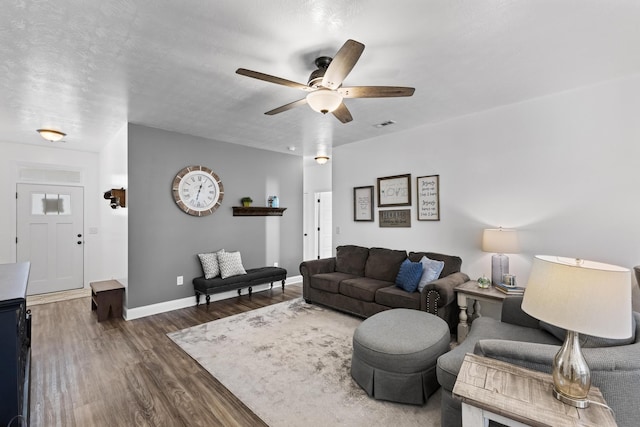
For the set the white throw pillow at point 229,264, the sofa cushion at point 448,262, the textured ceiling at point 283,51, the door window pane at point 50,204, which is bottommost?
the white throw pillow at point 229,264

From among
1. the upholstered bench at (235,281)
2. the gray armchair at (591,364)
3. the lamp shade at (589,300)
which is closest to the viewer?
the lamp shade at (589,300)

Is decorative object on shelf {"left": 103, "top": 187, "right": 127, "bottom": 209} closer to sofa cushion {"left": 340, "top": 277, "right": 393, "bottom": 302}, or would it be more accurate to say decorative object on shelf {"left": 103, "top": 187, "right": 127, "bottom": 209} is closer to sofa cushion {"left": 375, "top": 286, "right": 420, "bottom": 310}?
sofa cushion {"left": 340, "top": 277, "right": 393, "bottom": 302}

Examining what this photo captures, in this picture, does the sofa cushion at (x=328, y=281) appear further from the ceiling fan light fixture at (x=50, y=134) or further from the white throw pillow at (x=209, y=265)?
the ceiling fan light fixture at (x=50, y=134)

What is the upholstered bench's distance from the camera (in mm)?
4340

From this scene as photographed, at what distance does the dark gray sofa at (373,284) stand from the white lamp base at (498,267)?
14.0 inches

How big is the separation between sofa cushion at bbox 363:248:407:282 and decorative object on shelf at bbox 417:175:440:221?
62 cm

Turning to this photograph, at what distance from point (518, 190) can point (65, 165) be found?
23.9ft

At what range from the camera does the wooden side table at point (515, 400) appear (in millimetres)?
1137

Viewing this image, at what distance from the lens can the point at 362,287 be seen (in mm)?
3791

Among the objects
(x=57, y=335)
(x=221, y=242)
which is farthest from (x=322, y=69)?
(x=57, y=335)

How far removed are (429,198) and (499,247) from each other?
47.0 inches

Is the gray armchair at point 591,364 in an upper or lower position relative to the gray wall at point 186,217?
lower

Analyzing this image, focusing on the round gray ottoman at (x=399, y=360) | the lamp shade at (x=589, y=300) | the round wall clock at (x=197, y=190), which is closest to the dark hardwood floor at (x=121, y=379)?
the round gray ottoman at (x=399, y=360)

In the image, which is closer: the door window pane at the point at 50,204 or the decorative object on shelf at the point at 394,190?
the decorative object on shelf at the point at 394,190
